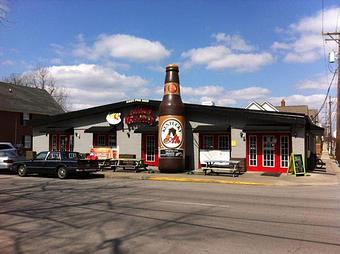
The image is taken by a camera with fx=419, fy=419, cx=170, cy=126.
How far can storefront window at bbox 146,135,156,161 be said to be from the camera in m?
29.2

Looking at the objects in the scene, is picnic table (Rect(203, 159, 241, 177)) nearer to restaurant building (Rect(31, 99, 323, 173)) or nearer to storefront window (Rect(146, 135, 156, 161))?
restaurant building (Rect(31, 99, 323, 173))

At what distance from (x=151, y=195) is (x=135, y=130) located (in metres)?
14.6

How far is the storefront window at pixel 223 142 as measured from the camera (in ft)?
87.5

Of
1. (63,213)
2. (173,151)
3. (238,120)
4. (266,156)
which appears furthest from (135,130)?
(63,213)

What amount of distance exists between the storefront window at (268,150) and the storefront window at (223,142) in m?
2.46

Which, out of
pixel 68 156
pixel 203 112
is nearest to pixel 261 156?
pixel 203 112

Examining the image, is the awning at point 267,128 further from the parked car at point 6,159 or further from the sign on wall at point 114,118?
the parked car at point 6,159

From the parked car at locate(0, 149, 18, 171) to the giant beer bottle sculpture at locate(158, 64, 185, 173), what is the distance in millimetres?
9025

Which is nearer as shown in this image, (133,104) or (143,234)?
(143,234)

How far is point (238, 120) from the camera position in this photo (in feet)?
84.7

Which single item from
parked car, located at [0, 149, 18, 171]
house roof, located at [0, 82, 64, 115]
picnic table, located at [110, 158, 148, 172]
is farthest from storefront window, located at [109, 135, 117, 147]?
house roof, located at [0, 82, 64, 115]

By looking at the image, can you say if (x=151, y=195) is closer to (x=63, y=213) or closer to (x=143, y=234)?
(x=63, y=213)

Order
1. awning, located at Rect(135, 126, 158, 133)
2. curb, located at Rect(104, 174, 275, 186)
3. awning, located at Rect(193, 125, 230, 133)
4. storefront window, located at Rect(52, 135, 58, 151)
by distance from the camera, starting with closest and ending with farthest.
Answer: curb, located at Rect(104, 174, 275, 186), awning, located at Rect(193, 125, 230, 133), awning, located at Rect(135, 126, 158, 133), storefront window, located at Rect(52, 135, 58, 151)

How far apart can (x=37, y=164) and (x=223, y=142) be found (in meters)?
11.4
